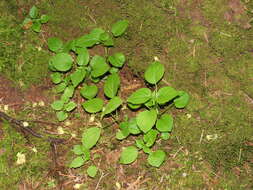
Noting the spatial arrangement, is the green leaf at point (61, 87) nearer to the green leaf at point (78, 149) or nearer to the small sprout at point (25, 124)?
the small sprout at point (25, 124)

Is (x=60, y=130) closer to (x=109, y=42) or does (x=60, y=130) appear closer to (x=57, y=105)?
(x=57, y=105)

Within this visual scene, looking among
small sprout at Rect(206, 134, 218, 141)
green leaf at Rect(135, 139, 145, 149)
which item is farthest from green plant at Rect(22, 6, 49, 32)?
small sprout at Rect(206, 134, 218, 141)

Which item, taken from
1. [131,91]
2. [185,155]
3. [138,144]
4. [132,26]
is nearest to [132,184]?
[138,144]

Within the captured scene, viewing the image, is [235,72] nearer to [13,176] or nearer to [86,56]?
[86,56]

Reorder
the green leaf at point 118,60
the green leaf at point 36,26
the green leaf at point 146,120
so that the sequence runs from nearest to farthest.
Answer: the green leaf at point 146,120 → the green leaf at point 118,60 → the green leaf at point 36,26

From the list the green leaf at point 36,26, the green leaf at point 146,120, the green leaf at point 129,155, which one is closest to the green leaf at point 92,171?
the green leaf at point 129,155

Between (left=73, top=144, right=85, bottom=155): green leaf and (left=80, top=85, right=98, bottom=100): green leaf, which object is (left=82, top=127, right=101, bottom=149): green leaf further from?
(left=80, top=85, right=98, bottom=100): green leaf

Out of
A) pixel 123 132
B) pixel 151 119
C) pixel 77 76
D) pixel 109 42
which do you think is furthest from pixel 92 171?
pixel 109 42

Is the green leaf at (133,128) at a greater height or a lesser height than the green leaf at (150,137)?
greater
